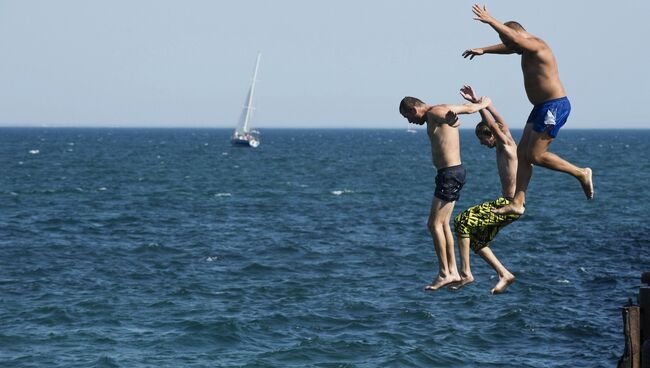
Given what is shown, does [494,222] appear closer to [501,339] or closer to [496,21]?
[496,21]

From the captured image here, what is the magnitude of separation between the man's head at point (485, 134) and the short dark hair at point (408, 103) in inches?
36.1

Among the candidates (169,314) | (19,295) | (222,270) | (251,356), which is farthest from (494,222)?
(222,270)

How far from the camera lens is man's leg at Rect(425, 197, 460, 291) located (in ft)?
43.5

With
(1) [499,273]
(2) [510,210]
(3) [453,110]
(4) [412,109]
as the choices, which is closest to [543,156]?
(2) [510,210]

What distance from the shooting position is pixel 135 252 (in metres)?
58.5

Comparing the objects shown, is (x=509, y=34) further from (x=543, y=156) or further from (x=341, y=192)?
(x=341, y=192)

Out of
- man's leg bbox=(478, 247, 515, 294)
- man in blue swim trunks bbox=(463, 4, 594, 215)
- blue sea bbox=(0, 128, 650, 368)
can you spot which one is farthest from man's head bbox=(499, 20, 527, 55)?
blue sea bbox=(0, 128, 650, 368)

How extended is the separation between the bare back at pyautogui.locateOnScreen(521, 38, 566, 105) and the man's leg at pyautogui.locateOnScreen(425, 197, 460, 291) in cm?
210

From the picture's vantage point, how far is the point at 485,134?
13117 mm

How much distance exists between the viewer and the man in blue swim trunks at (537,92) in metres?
11.3

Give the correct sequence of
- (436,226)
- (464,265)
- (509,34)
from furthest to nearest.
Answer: (464,265) < (436,226) < (509,34)

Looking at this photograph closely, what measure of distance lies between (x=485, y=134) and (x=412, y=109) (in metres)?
1.17

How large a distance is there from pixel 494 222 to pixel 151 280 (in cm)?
3803

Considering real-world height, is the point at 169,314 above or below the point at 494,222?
below
